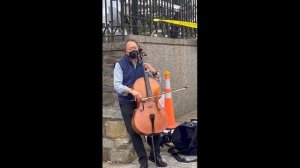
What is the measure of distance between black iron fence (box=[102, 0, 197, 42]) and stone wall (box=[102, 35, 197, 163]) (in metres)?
0.20

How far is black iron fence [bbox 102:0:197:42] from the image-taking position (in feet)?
16.7

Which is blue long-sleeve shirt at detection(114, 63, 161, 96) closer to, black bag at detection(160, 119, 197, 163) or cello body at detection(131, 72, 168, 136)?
cello body at detection(131, 72, 168, 136)

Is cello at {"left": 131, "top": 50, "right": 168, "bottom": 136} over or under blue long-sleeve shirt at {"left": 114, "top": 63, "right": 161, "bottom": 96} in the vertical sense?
under

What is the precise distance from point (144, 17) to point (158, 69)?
798mm

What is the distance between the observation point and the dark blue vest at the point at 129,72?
167 inches

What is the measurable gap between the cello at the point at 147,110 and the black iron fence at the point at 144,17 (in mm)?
1068

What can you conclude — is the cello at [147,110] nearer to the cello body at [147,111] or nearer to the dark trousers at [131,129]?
the cello body at [147,111]

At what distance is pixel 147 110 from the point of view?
13.6 feet

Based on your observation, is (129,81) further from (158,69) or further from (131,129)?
(158,69)

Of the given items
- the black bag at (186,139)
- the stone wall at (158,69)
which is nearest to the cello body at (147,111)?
the stone wall at (158,69)

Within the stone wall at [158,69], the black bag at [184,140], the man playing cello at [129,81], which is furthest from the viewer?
the black bag at [184,140]

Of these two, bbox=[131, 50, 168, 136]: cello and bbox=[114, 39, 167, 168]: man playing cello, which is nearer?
bbox=[131, 50, 168, 136]: cello

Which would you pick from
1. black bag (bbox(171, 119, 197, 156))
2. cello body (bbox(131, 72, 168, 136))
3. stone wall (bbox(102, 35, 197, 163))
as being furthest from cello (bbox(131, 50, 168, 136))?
black bag (bbox(171, 119, 197, 156))
